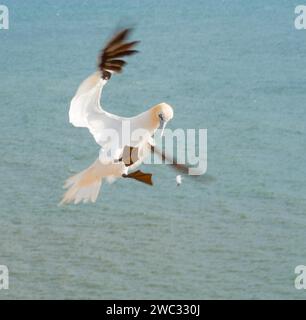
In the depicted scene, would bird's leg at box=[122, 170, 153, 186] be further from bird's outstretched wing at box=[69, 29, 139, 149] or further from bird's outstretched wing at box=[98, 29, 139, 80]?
bird's outstretched wing at box=[98, 29, 139, 80]

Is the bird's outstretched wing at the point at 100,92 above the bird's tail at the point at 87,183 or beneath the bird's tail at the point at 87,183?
above

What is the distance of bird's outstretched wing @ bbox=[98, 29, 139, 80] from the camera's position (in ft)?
9.50

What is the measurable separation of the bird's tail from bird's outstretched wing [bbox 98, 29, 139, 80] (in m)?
0.30

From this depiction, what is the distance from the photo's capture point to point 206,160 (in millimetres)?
3832

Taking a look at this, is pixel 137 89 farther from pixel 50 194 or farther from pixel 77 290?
pixel 77 290

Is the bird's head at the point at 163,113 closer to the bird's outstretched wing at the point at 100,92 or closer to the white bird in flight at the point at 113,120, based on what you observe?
the white bird in flight at the point at 113,120

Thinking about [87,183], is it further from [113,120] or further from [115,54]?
[115,54]

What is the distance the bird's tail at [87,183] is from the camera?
3125mm

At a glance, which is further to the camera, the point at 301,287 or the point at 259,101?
the point at 259,101

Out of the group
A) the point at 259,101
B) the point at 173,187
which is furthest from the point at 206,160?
the point at 259,101

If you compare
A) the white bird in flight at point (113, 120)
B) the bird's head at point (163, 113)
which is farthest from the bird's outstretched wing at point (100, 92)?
the bird's head at point (163, 113)

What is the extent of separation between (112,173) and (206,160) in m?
0.81

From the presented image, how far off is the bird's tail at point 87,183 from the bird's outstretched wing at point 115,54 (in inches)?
11.9

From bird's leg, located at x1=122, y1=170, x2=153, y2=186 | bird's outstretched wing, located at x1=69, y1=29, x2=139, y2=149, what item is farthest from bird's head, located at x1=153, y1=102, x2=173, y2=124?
bird's leg, located at x1=122, y1=170, x2=153, y2=186
